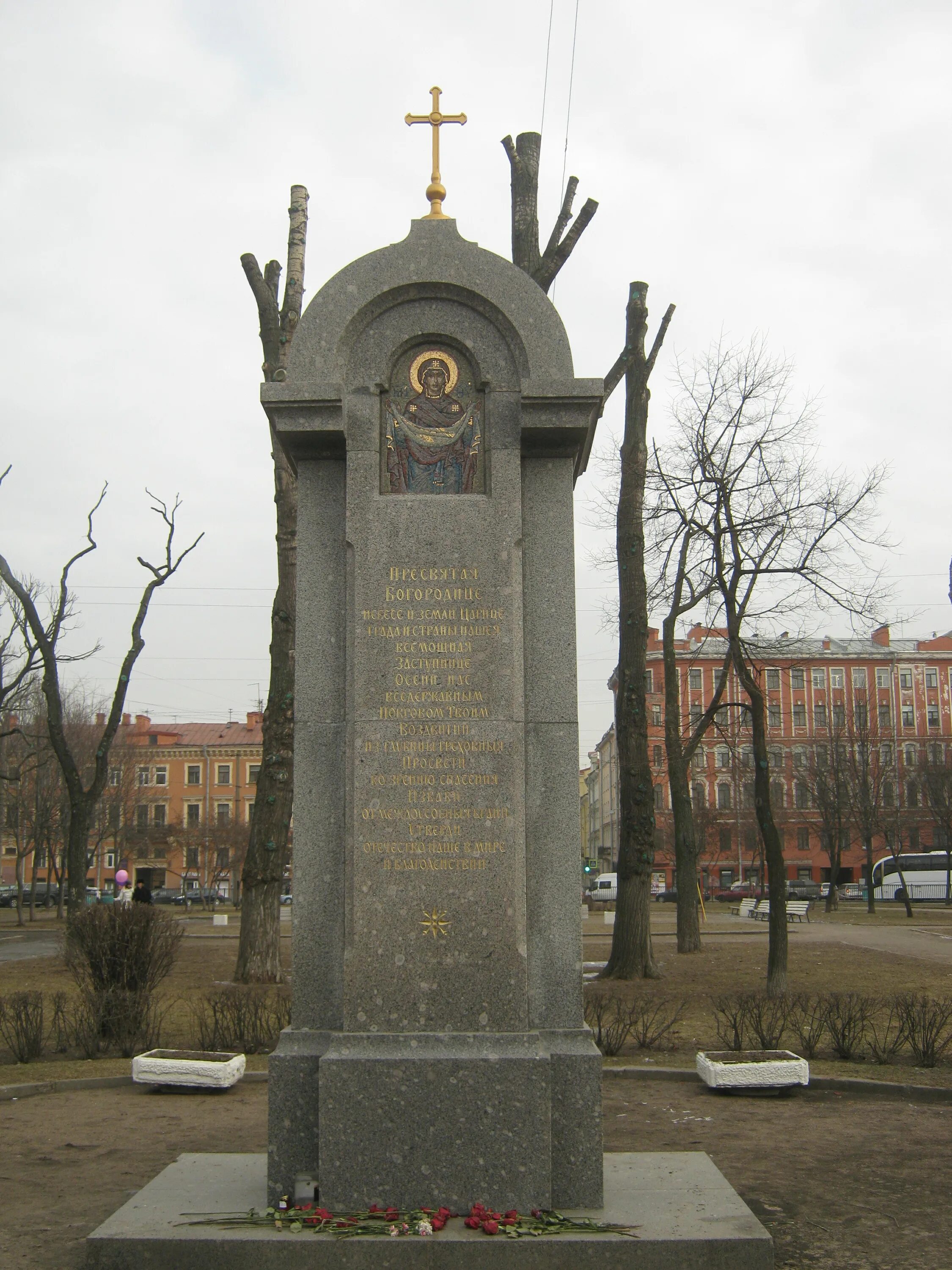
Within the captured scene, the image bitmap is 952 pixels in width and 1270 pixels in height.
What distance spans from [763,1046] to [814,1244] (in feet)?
17.4

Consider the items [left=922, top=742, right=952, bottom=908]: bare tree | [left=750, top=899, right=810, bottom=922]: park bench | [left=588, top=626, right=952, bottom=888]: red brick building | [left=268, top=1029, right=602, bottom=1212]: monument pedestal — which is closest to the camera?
[left=268, top=1029, right=602, bottom=1212]: monument pedestal

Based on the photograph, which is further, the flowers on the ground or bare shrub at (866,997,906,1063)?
bare shrub at (866,997,906,1063)

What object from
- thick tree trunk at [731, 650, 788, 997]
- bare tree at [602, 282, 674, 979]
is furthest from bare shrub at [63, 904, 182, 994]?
A: bare tree at [602, 282, 674, 979]

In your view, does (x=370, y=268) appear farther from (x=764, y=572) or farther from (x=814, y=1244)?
(x=764, y=572)

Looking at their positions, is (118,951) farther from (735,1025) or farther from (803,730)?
(803,730)

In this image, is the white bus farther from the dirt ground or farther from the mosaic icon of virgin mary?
the mosaic icon of virgin mary

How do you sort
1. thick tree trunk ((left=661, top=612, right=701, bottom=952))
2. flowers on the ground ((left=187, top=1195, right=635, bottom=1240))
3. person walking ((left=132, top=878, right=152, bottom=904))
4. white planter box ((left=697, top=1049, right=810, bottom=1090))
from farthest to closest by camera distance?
thick tree trunk ((left=661, top=612, right=701, bottom=952))
person walking ((left=132, top=878, right=152, bottom=904))
white planter box ((left=697, top=1049, right=810, bottom=1090))
flowers on the ground ((left=187, top=1195, right=635, bottom=1240))

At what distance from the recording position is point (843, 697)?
79.0 metres

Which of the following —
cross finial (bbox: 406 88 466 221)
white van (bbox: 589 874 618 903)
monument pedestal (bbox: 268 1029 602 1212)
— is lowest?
white van (bbox: 589 874 618 903)

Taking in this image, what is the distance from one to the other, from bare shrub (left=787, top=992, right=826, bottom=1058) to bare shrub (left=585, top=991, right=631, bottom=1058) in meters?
1.63

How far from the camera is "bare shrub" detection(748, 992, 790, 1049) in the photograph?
1111 centimetres

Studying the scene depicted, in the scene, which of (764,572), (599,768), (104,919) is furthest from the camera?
(599,768)

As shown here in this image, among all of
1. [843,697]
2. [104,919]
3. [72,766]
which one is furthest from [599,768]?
[104,919]

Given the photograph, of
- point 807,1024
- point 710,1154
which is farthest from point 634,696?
point 710,1154
